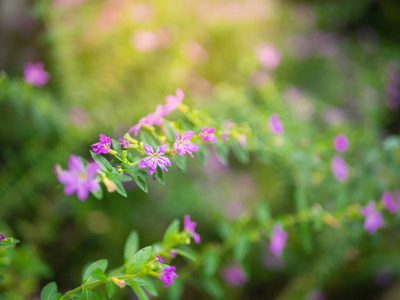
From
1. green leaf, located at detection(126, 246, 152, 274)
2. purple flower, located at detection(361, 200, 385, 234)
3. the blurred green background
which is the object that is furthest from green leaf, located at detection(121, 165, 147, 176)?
purple flower, located at detection(361, 200, 385, 234)

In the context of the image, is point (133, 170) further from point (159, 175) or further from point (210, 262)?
point (210, 262)

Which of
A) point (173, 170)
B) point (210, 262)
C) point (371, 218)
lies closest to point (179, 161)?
point (210, 262)

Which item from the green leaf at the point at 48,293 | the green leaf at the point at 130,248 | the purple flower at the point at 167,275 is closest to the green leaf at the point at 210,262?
the green leaf at the point at 130,248

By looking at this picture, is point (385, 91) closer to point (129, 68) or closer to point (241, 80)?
point (241, 80)

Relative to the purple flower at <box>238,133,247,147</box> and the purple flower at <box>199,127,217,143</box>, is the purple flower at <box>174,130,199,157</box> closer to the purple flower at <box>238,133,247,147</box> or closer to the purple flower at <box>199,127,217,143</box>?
the purple flower at <box>199,127,217,143</box>

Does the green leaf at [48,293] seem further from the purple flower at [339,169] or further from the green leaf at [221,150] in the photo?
the purple flower at [339,169]

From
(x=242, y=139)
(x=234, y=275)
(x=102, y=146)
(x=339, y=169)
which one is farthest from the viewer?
(x=234, y=275)
